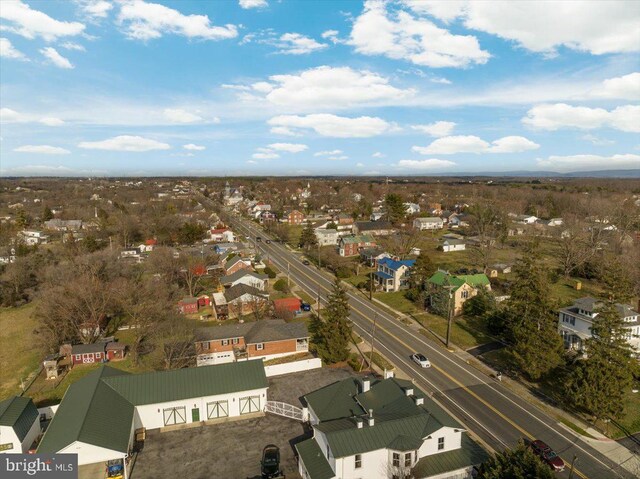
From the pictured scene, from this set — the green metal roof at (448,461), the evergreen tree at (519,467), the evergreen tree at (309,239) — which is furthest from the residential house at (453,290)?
the evergreen tree at (309,239)

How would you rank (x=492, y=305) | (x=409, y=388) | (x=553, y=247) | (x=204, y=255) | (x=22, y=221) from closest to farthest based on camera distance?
1. (x=409, y=388)
2. (x=492, y=305)
3. (x=204, y=255)
4. (x=553, y=247)
5. (x=22, y=221)

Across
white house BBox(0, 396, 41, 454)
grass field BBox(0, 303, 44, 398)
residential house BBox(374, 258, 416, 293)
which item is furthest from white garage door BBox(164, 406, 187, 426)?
residential house BBox(374, 258, 416, 293)

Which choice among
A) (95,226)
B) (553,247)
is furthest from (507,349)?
(95,226)

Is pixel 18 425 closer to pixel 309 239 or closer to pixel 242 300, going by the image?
pixel 242 300

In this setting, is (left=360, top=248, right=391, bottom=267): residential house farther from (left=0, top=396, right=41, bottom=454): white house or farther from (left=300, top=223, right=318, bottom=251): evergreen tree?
(left=0, top=396, right=41, bottom=454): white house

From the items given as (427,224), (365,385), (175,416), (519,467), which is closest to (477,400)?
(365,385)

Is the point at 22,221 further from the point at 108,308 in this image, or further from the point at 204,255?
the point at 108,308

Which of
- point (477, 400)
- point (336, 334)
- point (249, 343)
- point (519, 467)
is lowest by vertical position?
point (477, 400)
